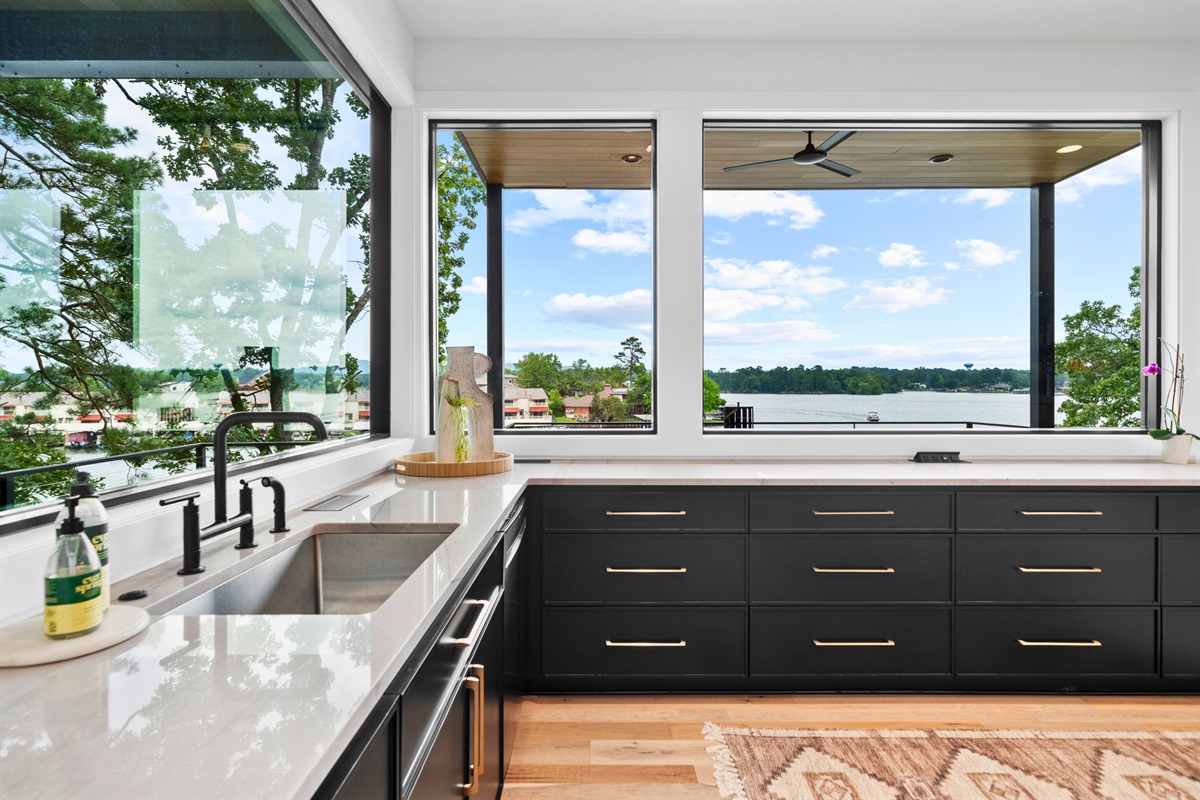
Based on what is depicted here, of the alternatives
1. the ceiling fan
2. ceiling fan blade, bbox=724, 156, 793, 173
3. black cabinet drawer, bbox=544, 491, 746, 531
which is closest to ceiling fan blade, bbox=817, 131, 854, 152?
the ceiling fan

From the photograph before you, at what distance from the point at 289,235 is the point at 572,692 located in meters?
1.86

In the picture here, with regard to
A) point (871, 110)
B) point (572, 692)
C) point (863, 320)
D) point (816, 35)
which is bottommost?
point (572, 692)

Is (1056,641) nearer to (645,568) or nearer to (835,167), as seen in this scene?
(645,568)

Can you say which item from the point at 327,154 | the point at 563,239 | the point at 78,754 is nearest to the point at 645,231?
the point at 563,239

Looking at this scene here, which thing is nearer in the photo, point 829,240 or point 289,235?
point 289,235

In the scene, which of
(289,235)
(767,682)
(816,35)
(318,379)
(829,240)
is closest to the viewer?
(289,235)

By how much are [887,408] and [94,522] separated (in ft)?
9.81

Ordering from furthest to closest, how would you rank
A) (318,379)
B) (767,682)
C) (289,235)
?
1. (767,682)
2. (318,379)
3. (289,235)

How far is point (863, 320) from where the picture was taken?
3062 mm

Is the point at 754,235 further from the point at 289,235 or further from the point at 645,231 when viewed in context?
the point at 289,235

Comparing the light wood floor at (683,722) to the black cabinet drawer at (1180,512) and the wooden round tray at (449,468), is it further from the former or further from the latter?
the wooden round tray at (449,468)

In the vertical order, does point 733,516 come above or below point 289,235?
below

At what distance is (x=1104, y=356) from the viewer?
121 inches

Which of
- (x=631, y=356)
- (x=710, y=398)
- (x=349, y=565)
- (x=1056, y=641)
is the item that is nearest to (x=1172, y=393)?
(x=1056, y=641)
